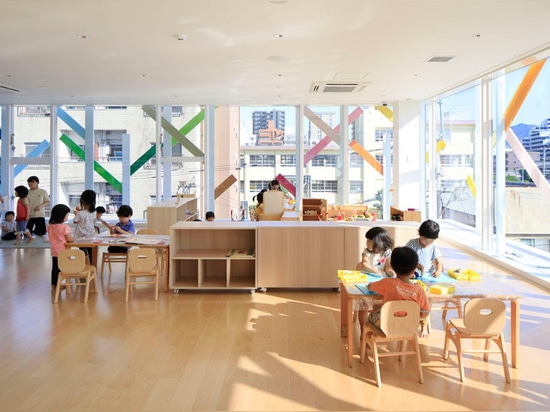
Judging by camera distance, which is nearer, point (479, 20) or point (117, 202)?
point (479, 20)

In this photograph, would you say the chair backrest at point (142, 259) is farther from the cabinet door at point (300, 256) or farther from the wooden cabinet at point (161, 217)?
the wooden cabinet at point (161, 217)

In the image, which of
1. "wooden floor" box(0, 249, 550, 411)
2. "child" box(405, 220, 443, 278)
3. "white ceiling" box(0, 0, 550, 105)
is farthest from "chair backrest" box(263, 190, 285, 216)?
"child" box(405, 220, 443, 278)

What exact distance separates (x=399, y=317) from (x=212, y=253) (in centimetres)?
307

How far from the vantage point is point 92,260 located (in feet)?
20.9

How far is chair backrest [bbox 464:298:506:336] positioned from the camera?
3.38 meters

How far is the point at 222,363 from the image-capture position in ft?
12.5

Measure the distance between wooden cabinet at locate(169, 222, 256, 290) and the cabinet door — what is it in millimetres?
190

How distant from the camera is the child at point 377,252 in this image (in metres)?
4.43

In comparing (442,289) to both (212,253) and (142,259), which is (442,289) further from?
(142,259)

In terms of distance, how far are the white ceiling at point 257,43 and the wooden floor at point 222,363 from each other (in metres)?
3.05

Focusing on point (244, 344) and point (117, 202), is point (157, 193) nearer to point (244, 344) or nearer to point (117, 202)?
point (117, 202)

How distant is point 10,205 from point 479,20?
11.4 metres

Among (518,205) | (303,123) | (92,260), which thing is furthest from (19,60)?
(518,205)

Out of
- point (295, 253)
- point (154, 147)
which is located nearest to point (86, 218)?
point (295, 253)
